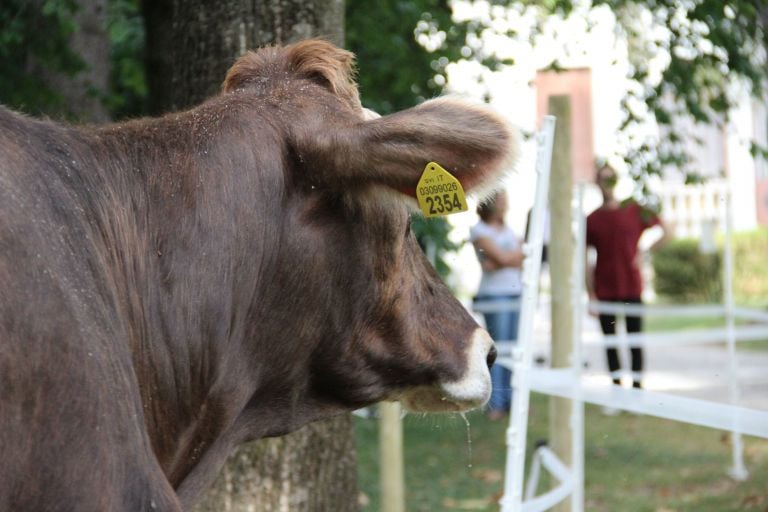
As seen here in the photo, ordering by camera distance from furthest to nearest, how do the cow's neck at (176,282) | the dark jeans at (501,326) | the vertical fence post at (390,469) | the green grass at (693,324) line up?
the green grass at (693,324)
the dark jeans at (501,326)
the vertical fence post at (390,469)
the cow's neck at (176,282)

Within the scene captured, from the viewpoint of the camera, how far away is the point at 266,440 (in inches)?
163

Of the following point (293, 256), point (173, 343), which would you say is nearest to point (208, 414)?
point (173, 343)

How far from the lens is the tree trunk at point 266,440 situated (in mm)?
4168

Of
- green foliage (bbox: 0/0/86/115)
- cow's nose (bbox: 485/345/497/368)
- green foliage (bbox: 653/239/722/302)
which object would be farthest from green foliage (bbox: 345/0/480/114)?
green foliage (bbox: 653/239/722/302)

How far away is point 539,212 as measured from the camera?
3.91m

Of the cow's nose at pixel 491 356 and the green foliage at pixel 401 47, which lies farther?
the green foliage at pixel 401 47

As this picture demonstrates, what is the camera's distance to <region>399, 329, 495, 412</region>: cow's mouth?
2805 millimetres

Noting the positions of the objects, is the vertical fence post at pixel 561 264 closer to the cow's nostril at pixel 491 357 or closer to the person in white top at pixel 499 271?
the cow's nostril at pixel 491 357

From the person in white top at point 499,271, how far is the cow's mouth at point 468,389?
7.41m

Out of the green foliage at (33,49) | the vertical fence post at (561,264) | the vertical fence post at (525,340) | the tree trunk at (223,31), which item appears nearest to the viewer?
the vertical fence post at (525,340)

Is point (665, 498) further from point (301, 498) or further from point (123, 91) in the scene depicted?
point (123, 91)

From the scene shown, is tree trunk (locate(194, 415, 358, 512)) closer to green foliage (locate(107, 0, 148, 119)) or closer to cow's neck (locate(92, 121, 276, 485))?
cow's neck (locate(92, 121, 276, 485))

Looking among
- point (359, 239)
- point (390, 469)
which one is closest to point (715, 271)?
point (390, 469)

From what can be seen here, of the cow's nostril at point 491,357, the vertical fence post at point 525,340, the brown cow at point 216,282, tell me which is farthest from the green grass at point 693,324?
the brown cow at point 216,282
